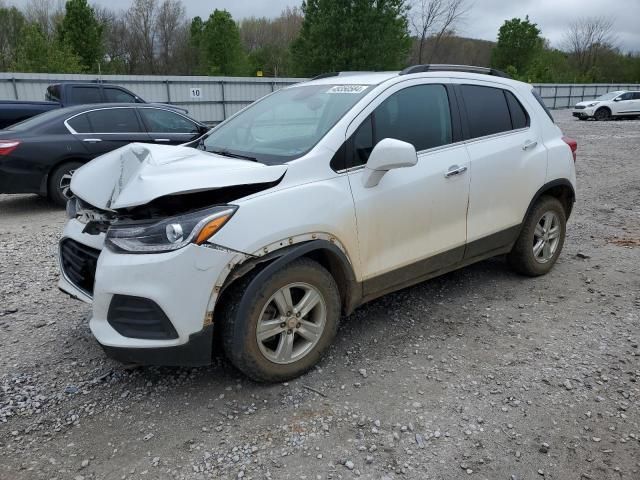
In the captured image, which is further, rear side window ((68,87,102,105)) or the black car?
rear side window ((68,87,102,105))

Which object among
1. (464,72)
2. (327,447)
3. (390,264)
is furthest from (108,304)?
(464,72)

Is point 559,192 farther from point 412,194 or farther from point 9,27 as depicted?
point 9,27

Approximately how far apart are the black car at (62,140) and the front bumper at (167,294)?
14.5 feet

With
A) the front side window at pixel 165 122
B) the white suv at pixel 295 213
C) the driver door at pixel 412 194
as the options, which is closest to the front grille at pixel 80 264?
the white suv at pixel 295 213

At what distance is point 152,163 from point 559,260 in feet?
13.7

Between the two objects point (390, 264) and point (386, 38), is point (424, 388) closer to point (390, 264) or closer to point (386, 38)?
point (390, 264)

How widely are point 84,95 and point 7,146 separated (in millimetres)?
5214

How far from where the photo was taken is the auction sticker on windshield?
11.5ft

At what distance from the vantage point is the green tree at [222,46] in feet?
126

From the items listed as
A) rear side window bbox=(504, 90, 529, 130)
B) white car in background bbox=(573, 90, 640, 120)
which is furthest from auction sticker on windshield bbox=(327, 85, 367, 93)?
white car in background bbox=(573, 90, 640, 120)

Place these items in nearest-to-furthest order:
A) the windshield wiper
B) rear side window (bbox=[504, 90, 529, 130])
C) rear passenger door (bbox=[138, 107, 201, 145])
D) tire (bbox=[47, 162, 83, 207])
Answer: the windshield wiper < rear side window (bbox=[504, 90, 529, 130]) < tire (bbox=[47, 162, 83, 207]) < rear passenger door (bbox=[138, 107, 201, 145])

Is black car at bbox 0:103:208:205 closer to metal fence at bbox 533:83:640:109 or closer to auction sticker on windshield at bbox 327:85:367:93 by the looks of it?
auction sticker on windshield at bbox 327:85:367:93

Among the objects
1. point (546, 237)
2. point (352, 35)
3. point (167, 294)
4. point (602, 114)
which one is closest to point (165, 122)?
point (546, 237)

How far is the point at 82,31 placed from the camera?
32125mm
